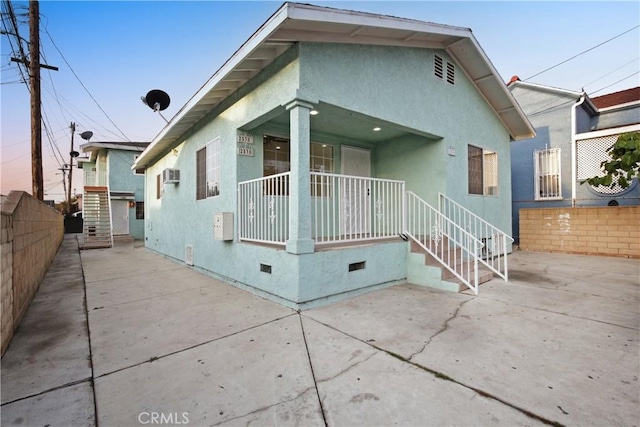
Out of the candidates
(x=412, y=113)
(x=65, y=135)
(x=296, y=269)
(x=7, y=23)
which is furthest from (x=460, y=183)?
(x=65, y=135)

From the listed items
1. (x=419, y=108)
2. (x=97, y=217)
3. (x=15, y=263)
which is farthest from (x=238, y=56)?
(x=97, y=217)

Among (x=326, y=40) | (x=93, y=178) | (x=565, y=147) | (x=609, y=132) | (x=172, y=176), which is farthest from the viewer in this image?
(x=93, y=178)

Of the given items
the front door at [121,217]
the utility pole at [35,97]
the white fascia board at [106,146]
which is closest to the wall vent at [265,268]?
the utility pole at [35,97]

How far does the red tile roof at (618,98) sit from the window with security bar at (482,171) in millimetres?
8215

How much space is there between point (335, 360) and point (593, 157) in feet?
40.1

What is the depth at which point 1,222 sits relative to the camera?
282cm

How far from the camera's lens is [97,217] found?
13711 mm

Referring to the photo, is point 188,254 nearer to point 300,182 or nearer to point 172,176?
point 172,176

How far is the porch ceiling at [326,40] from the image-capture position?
3.58 metres

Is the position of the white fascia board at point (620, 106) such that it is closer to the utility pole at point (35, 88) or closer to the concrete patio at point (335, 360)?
the concrete patio at point (335, 360)

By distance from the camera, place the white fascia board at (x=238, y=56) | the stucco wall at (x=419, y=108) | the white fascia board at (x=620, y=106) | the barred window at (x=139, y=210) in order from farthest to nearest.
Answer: the barred window at (x=139, y=210), the white fascia board at (x=620, y=106), the stucco wall at (x=419, y=108), the white fascia board at (x=238, y=56)

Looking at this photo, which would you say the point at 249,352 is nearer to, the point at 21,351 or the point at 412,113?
the point at 21,351

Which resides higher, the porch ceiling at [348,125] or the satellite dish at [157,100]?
the satellite dish at [157,100]

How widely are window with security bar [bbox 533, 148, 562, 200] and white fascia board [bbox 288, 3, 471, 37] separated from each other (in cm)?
838
